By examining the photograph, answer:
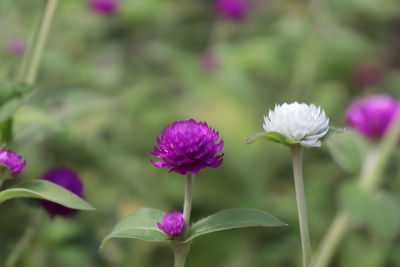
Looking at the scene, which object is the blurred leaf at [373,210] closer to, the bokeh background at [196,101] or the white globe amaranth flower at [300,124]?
the bokeh background at [196,101]

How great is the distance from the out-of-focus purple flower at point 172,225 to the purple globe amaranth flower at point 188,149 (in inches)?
2.5

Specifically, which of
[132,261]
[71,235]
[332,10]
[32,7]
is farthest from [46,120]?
[332,10]

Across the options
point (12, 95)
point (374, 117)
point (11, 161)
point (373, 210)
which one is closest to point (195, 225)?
point (11, 161)

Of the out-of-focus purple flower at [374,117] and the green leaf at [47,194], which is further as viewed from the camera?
the out-of-focus purple flower at [374,117]

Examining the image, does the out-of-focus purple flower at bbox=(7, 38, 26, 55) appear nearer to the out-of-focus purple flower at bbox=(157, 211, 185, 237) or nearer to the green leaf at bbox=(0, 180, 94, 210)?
the green leaf at bbox=(0, 180, 94, 210)

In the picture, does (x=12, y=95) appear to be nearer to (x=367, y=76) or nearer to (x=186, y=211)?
(x=186, y=211)

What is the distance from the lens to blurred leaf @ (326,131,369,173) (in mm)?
1510

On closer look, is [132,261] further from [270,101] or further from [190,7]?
[190,7]

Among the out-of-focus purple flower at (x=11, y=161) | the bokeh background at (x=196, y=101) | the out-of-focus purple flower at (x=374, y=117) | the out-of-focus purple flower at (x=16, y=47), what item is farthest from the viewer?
the out-of-focus purple flower at (x=16, y=47)

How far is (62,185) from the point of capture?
1.11 meters

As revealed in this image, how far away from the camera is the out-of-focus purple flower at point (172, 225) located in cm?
88

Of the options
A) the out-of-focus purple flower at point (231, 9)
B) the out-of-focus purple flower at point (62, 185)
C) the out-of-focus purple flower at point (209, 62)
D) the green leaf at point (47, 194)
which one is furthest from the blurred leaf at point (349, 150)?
the out-of-focus purple flower at point (231, 9)

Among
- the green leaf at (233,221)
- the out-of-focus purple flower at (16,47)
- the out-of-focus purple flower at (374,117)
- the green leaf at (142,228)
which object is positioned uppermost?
the out-of-focus purple flower at (16,47)

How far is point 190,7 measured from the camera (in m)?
3.29
